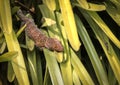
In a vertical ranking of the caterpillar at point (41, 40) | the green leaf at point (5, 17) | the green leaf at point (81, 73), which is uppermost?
the green leaf at point (5, 17)

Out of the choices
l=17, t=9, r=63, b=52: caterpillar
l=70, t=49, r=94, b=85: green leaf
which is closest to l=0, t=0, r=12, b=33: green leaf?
l=17, t=9, r=63, b=52: caterpillar

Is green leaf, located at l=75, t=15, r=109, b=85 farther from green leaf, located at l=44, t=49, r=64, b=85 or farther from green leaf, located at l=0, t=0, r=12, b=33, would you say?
green leaf, located at l=0, t=0, r=12, b=33

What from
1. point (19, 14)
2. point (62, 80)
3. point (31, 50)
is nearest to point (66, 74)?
point (62, 80)

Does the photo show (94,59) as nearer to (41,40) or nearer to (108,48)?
(108,48)

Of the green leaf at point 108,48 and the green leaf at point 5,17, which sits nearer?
the green leaf at point 5,17

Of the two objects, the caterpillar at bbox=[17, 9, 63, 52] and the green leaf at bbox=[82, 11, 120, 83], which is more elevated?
the caterpillar at bbox=[17, 9, 63, 52]

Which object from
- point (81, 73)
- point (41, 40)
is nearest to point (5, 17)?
point (41, 40)

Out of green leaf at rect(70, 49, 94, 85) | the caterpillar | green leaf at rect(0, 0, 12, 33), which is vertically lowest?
green leaf at rect(70, 49, 94, 85)

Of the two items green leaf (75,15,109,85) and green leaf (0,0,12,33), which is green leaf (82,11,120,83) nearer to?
green leaf (75,15,109,85)

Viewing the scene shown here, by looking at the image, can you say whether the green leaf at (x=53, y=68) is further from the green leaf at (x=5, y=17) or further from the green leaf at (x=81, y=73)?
the green leaf at (x=5, y=17)

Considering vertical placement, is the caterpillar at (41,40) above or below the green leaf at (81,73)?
above

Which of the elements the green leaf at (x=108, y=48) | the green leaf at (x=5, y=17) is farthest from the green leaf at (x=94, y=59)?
the green leaf at (x=5, y=17)

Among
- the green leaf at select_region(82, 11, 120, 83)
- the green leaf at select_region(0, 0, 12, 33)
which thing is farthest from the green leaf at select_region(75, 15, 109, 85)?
the green leaf at select_region(0, 0, 12, 33)

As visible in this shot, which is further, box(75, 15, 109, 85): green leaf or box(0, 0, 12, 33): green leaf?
box(75, 15, 109, 85): green leaf
